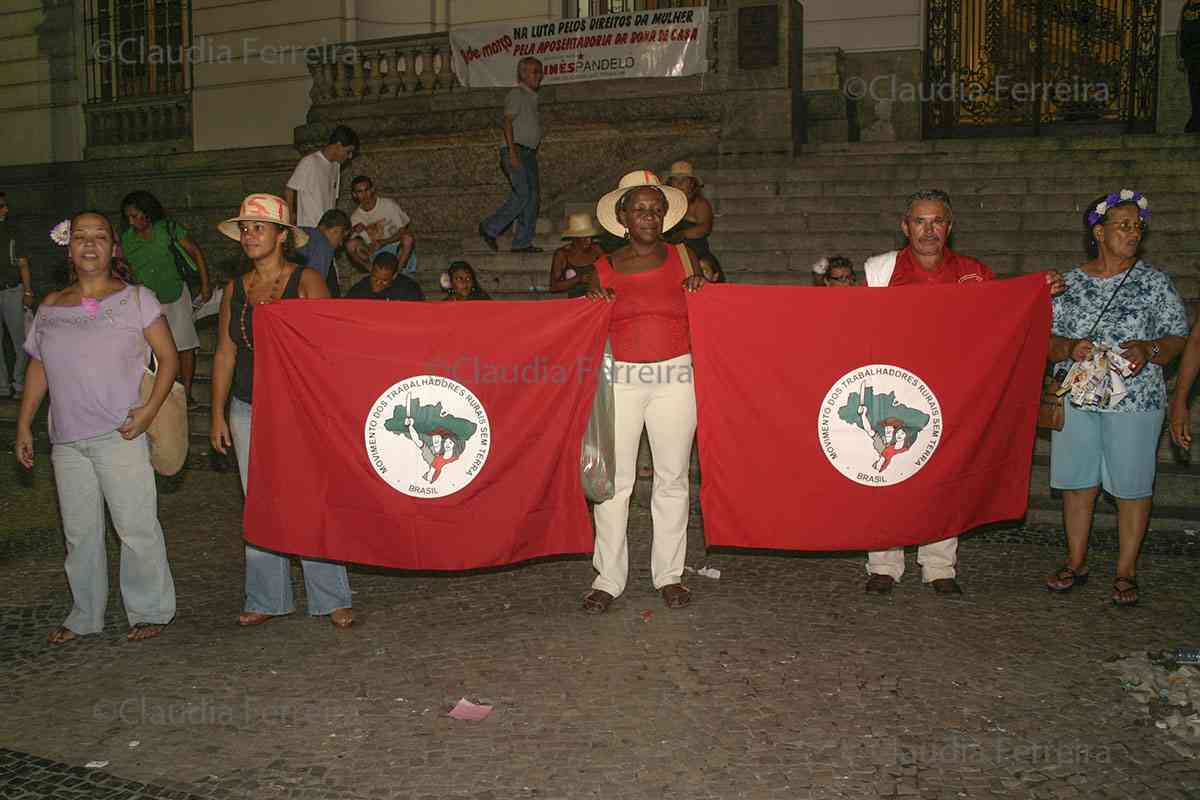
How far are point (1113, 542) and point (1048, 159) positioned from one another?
6.63m

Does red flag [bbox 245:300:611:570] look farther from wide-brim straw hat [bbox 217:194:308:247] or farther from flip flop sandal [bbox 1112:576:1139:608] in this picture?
flip flop sandal [bbox 1112:576:1139:608]

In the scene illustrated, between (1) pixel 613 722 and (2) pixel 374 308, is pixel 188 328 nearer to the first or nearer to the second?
(2) pixel 374 308

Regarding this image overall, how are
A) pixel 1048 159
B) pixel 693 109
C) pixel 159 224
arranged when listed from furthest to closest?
pixel 693 109 → pixel 1048 159 → pixel 159 224

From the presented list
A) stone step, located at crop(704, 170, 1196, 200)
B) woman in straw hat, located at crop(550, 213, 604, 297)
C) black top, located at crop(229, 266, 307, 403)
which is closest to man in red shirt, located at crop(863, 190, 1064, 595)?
black top, located at crop(229, 266, 307, 403)

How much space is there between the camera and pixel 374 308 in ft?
19.1

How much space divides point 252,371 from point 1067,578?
4.21 meters

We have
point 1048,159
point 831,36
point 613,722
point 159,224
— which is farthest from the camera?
point 831,36

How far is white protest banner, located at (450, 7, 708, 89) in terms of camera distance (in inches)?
583

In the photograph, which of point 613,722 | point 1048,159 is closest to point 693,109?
point 1048,159

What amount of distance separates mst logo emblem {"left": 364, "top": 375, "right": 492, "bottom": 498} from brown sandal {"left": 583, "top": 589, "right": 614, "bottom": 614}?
0.86 m

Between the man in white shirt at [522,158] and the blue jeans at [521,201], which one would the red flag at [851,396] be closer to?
the man in white shirt at [522,158]

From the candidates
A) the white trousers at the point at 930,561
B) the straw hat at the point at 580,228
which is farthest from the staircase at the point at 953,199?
the white trousers at the point at 930,561

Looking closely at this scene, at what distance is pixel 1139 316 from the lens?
590cm

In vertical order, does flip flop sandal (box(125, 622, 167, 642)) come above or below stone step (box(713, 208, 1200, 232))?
below
